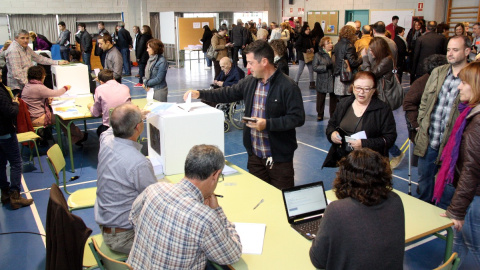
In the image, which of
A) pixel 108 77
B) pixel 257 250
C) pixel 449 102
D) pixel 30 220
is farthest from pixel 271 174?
pixel 108 77

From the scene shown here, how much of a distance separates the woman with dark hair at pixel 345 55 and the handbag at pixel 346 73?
6 cm

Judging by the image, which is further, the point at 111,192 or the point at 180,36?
the point at 180,36

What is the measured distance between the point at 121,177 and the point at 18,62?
5896mm

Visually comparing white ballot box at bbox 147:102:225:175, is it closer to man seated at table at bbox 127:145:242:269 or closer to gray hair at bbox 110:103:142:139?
gray hair at bbox 110:103:142:139

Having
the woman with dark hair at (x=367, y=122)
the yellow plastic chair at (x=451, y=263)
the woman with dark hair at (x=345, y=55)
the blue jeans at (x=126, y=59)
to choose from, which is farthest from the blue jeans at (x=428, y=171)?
the blue jeans at (x=126, y=59)

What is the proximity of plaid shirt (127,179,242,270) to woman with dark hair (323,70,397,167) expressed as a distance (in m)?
1.60

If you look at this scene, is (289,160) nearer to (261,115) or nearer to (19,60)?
(261,115)

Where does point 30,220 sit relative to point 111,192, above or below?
below

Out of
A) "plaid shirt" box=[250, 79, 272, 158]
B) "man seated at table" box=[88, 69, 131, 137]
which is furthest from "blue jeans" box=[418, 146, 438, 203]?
"man seated at table" box=[88, 69, 131, 137]

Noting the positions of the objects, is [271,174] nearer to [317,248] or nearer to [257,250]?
[257,250]

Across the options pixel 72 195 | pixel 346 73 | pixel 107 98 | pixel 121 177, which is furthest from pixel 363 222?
pixel 346 73

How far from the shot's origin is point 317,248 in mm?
1901

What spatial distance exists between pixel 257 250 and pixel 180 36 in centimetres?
1479

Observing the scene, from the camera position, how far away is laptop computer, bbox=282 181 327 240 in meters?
2.54
